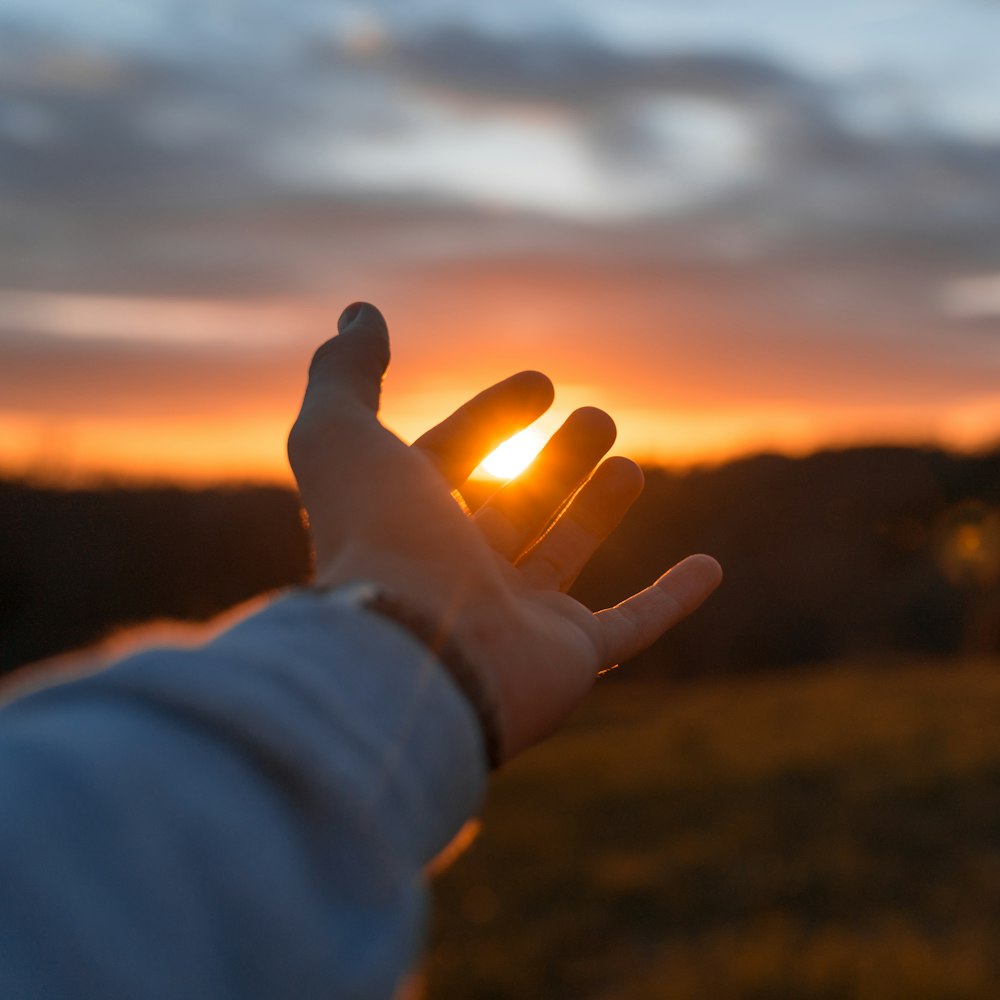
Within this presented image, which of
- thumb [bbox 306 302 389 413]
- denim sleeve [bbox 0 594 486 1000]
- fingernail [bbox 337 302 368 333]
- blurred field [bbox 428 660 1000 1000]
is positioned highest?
fingernail [bbox 337 302 368 333]

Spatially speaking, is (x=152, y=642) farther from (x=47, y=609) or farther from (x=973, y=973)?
(x=47, y=609)

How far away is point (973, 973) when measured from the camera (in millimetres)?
3709

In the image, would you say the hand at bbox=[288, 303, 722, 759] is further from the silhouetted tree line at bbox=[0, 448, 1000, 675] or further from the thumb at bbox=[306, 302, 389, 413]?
the silhouetted tree line at bbox=[0, 448, 1000, 675]

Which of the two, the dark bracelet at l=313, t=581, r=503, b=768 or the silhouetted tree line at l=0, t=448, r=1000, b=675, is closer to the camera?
the dark bracelet at l=313, t=581, r=503, b=768

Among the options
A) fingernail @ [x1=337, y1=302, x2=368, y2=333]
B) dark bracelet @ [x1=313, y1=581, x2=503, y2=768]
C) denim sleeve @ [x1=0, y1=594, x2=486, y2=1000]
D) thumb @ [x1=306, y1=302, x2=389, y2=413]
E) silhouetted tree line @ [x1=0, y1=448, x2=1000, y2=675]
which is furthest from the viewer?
silhouetted tree line @ [x1=0, y1=448, x2=1000, y2=675]

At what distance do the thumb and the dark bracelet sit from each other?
439mm

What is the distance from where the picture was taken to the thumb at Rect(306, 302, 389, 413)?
1.41 metres

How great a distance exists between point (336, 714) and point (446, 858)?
0.31 m

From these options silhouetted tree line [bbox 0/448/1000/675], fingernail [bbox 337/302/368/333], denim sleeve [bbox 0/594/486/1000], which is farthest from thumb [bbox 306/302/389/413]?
silhouetted tree line [bbox 0/448/1000/675]

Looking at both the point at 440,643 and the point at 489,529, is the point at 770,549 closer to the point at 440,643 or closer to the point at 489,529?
the point at 489,529

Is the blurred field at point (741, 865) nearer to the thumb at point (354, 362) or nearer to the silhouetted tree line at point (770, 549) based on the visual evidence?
the silhouetted tree line at point (770, 549)

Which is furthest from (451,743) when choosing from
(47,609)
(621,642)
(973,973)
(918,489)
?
(918,489)

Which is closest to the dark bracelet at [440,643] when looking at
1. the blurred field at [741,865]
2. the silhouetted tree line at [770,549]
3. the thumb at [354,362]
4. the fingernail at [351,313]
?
the thumb at [354,362]

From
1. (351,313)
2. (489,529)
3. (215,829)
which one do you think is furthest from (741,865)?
(215,829)
